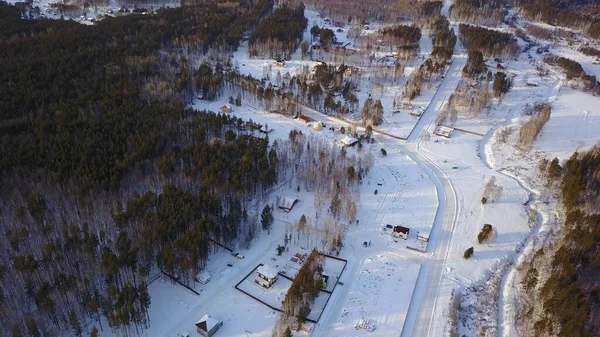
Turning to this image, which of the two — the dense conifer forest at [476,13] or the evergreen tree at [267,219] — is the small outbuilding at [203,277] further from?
the dense conifer forest at [476,13]

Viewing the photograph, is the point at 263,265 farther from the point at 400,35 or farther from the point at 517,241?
the point at 400,35

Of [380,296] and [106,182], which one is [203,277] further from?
[106,182]

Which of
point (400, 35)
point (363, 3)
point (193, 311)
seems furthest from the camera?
point (363, 3)

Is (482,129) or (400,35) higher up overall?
(400,35)

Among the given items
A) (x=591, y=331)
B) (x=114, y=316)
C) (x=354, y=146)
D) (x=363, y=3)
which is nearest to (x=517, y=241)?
(x=591, y=331)

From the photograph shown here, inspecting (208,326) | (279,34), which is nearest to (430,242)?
(208,326)

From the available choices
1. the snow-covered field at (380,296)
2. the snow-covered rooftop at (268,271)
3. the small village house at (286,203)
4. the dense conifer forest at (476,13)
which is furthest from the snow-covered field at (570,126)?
the dense conifer forest at (476,13)
